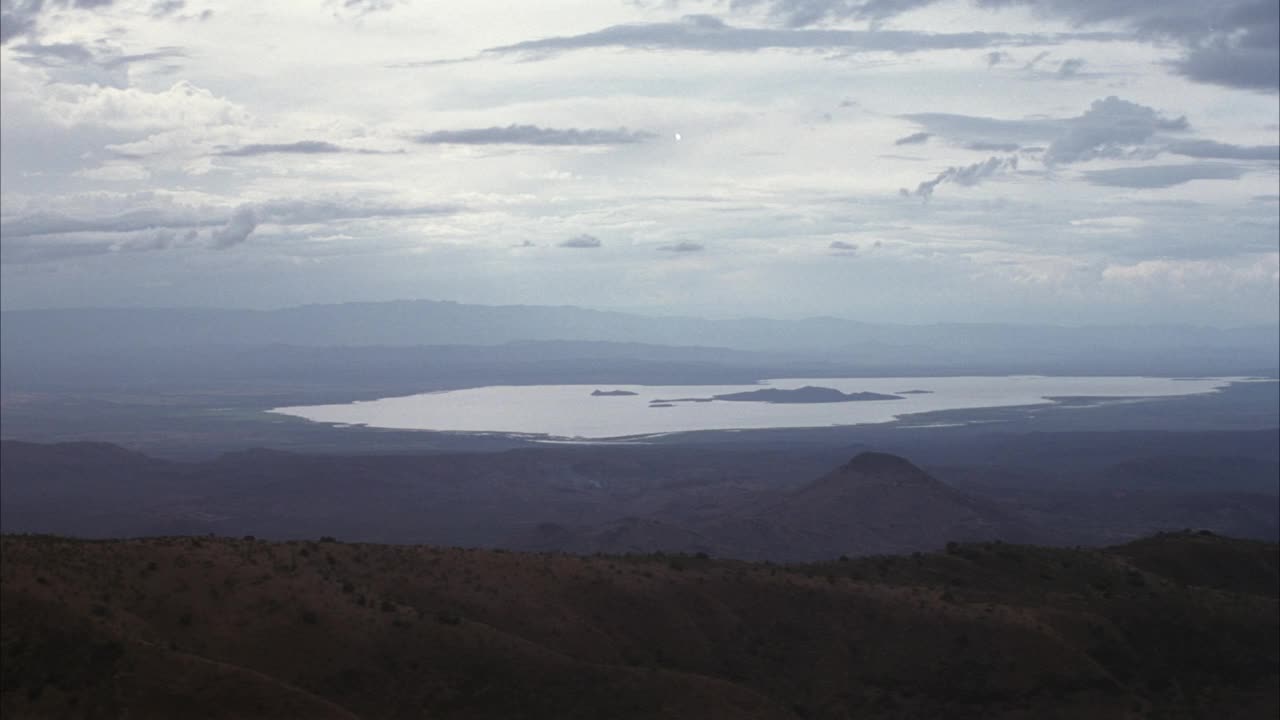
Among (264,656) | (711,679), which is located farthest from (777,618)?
(264,656)

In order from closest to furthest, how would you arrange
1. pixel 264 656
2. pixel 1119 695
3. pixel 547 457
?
pixel 264 656 < pixel 1119 695 < pixel 547 457

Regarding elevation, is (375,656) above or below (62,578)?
below

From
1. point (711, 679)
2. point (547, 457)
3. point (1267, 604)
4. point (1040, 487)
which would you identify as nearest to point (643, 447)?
point (547, 457)

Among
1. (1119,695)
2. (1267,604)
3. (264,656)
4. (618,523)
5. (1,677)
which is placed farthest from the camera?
(618,523)

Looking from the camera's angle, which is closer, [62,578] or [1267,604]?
[62,578]

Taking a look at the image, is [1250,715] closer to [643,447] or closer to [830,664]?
[830,664]

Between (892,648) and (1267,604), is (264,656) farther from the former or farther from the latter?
(1267,604)
